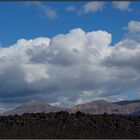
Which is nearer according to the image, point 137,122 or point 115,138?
point 115,138

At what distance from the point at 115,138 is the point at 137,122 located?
7084 millimetres

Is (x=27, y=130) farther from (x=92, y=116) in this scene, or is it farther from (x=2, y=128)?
(x=92, y=116)

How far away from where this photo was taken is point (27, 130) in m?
52.3

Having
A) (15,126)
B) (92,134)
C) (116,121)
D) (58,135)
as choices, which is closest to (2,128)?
(15,126)

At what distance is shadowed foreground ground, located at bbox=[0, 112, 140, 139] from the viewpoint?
51.5 m

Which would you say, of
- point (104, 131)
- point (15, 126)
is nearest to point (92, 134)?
point (104, 131)

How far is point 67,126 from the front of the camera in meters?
53.7

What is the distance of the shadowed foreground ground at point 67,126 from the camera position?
51469mm

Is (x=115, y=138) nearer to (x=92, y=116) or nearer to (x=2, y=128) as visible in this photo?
(x=92, y=116)

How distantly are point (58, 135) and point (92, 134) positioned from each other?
3964 millimetres

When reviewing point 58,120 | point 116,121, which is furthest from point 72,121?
point 116,121

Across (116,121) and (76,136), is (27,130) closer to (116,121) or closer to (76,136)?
(76,136)

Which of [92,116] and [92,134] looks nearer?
[92,134]

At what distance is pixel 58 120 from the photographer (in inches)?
2194
